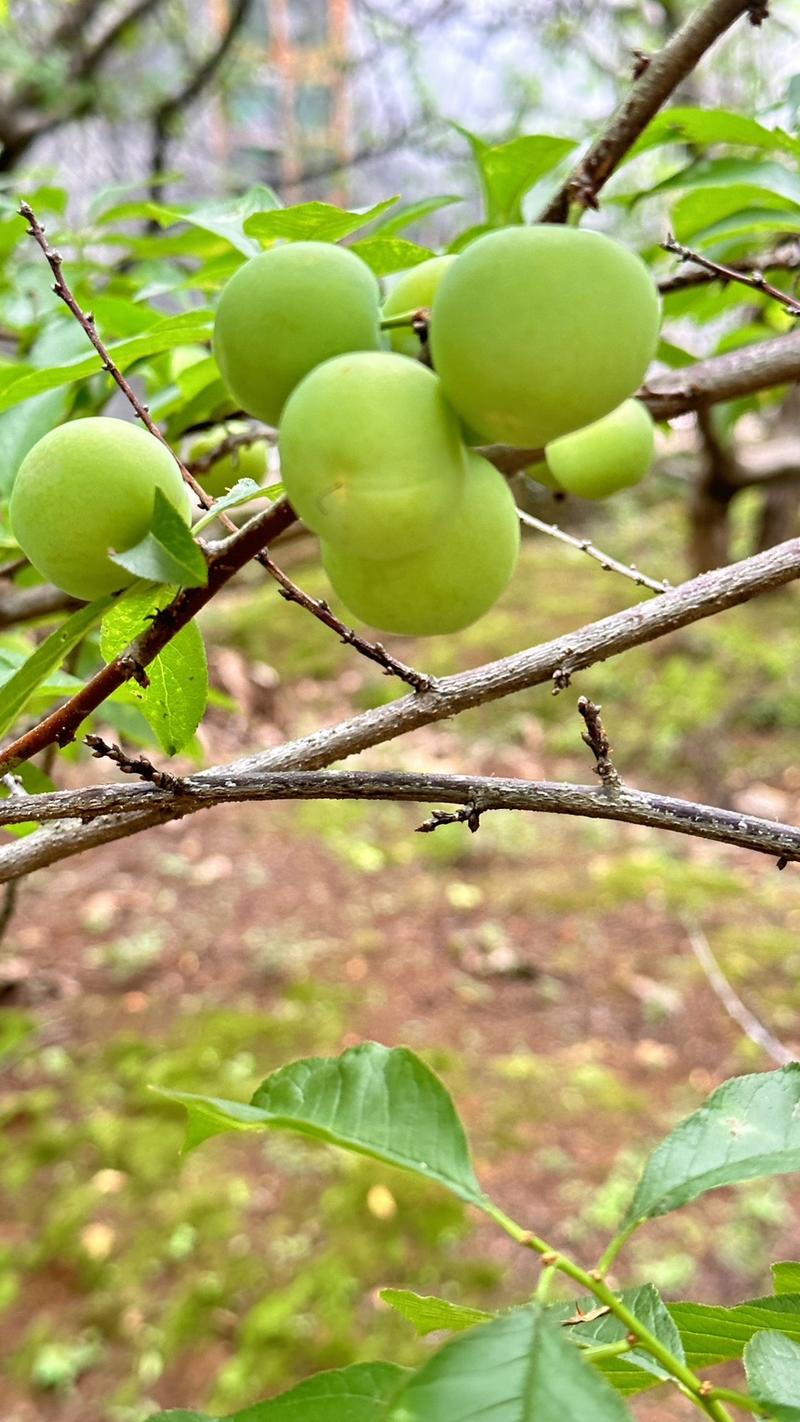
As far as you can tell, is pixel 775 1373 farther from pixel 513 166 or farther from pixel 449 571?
pixel 513 166

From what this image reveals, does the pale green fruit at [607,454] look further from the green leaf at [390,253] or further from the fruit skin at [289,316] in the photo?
the fruit skin at [289,316]

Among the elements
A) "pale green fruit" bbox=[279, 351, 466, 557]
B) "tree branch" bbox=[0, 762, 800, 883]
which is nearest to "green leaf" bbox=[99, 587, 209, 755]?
"tree branch" bbox=[0, 762, 800, 883]

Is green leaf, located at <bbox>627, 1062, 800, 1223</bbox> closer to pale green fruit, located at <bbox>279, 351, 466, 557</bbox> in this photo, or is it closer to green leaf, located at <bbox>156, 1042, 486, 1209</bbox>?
green leaf, located at <bbox>156, 1042, 486, 1209</bbox>

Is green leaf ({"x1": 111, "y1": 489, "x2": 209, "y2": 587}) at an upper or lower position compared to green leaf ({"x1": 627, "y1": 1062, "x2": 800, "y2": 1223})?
upper

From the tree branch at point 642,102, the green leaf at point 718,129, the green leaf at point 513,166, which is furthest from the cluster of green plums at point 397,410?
the green leaf at point 718,129

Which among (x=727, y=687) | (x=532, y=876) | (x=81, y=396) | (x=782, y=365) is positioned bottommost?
(x=727, y=687)

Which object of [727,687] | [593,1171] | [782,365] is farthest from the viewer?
[727,687]

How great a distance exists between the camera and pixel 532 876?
3150 millimetres

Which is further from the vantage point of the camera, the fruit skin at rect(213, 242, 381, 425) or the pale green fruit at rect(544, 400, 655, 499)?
the pale green fruit at rect(544, 400, 655, 499)

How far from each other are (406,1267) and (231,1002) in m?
0.91

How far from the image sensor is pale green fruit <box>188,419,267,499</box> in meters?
1.05

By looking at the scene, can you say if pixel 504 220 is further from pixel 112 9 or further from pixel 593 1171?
pixel 112 9

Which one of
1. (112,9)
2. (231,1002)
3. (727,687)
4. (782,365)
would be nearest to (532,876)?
(231,1002)

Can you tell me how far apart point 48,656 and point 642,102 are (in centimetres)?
53
